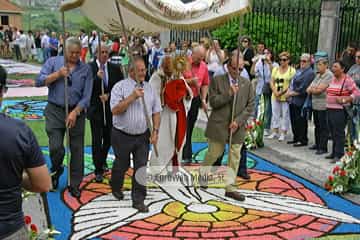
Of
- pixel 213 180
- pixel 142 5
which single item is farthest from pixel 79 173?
pixel 142 5

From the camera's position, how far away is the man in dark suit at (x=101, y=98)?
6461mm

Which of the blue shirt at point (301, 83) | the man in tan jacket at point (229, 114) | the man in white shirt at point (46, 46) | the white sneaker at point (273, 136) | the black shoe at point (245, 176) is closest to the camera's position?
the man in tan jacket at point (229, 114)

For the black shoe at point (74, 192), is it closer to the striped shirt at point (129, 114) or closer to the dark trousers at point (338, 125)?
the striped shirt at point (129, 114)

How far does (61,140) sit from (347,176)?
Result: 374cm

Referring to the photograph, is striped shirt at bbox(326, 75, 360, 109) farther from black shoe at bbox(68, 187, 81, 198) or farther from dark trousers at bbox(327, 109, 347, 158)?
black shoe at bbox(68, 187, 81, 198)

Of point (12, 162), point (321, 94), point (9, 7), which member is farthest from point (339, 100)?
point (9, 7)

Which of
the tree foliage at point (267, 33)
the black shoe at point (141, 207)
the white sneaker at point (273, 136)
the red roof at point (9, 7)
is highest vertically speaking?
the red roof at point (9, 7)

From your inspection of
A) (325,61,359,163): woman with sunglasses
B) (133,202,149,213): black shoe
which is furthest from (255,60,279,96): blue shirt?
(133,202,149,213): black shoe

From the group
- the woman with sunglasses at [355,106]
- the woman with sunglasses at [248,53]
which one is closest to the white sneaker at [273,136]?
the woman with sunglasses at [355,106]

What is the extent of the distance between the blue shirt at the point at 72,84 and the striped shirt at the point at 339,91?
400 cm

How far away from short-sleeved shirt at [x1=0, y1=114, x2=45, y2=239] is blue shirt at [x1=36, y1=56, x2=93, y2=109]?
322cm

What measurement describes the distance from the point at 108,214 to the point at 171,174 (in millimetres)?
1504

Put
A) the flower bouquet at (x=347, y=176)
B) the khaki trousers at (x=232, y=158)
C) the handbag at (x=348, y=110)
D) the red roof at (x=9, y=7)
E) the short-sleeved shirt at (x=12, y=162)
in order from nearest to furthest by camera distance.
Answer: the short-sleeved shirt at (x=12, y=162), the khaki trousers at (x=232, y=158), the flower bouquet at (x=347, y=176), the handbag at (x=348, y=110), the red roof at (x=9, y=7)

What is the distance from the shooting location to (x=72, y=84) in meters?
5.89
